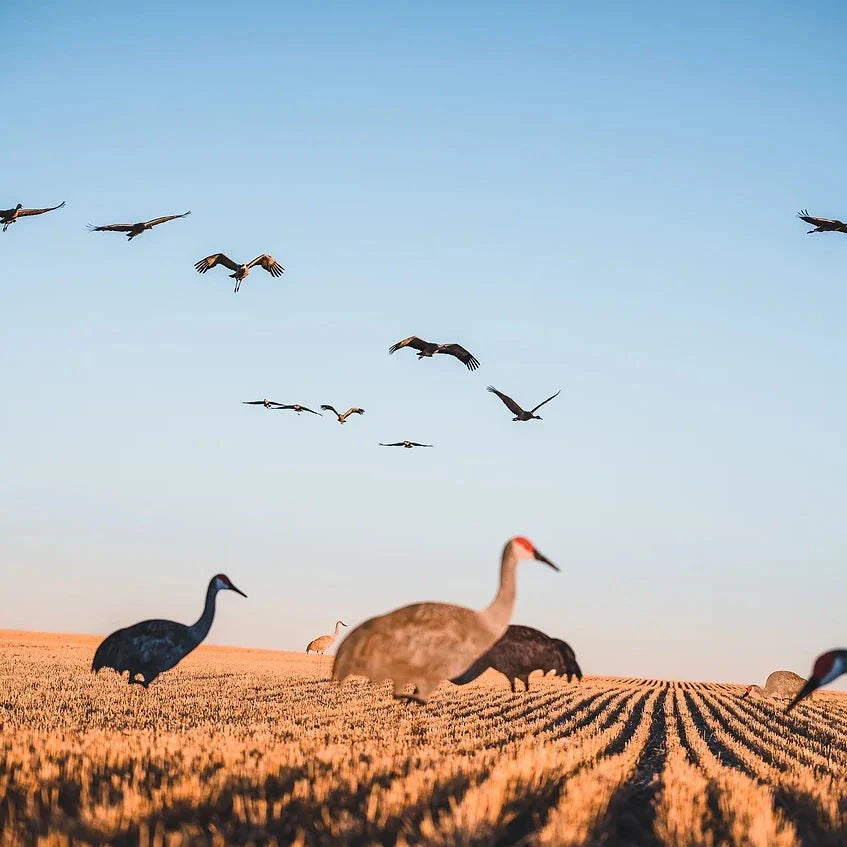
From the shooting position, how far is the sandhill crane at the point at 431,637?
12.2m

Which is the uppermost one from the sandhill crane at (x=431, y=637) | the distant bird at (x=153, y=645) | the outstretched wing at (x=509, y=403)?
the outstretched wing at (x=509, y=403)

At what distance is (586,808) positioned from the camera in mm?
9039

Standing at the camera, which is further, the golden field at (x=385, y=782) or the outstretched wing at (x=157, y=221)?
the outstretched wing at (x=157, y=221)

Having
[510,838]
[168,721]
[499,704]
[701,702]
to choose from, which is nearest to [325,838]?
[510,838]

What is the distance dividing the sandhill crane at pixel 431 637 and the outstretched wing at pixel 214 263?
10907mm

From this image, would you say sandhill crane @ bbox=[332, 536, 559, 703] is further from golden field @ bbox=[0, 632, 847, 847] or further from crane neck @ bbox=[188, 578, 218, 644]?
crane neck @ bbox=[188, 578, 218, 644]

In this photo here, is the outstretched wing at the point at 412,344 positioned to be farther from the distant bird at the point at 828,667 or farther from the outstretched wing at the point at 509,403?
the distant bird at the point at 828,667

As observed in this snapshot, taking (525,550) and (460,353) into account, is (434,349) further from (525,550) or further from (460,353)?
(525,550)

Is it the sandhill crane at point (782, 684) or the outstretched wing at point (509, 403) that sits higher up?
the outstretched wing at point (509, 403)

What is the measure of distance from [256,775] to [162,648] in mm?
9203

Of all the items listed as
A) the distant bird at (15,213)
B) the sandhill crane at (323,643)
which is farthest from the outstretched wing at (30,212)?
the sandhill crane at (323,643)

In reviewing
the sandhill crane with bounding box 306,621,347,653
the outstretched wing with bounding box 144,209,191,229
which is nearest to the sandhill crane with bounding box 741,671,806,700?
the sandhill crane with bounding box 306,621,347,653

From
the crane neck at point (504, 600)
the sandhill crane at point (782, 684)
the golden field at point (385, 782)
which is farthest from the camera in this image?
the sandhill crane at point (782, 684)

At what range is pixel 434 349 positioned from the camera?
901 inches
